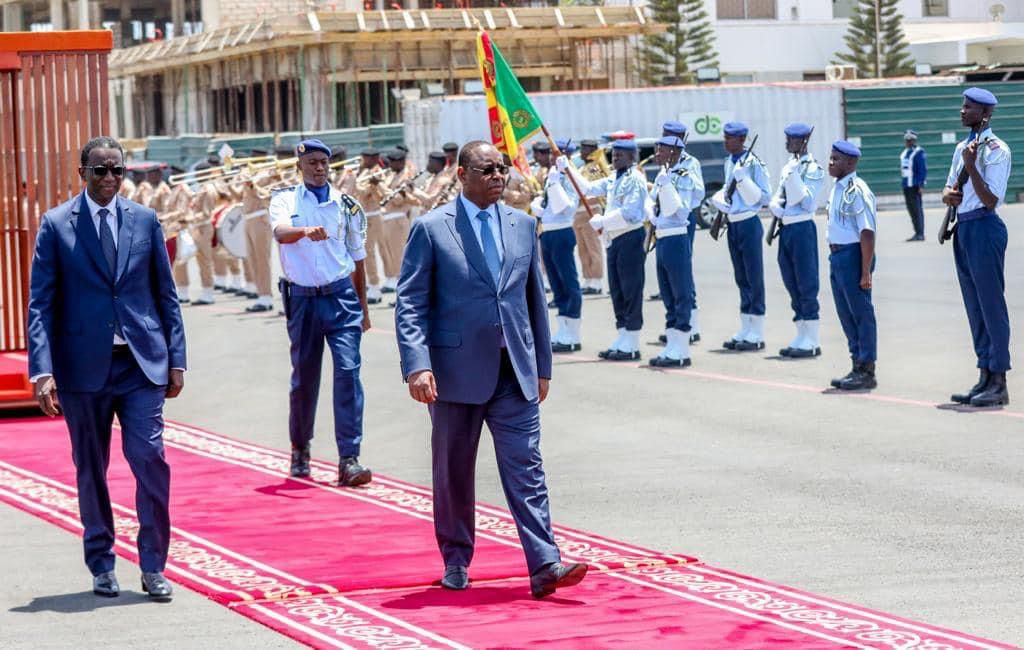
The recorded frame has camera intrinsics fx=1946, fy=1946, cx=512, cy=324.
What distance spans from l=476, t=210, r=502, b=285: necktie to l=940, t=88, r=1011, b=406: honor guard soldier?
5.97m

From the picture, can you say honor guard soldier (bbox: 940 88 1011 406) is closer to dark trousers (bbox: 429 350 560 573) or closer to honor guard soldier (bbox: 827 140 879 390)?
honor guard soldier (bbox: 827 140 879 390)

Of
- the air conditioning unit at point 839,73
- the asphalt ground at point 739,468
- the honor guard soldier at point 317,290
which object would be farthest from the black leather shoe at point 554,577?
the air conditioning unit at point 839,73

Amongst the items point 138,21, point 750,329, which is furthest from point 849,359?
point 138,21

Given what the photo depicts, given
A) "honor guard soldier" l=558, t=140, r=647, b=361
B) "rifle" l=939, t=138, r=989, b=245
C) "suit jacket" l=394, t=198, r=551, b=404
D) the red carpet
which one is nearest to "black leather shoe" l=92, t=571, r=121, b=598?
the red carpet

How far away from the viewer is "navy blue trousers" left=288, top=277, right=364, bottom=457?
11.3 meters

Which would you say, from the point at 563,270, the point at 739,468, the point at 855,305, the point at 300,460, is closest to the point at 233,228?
the point at 563,270

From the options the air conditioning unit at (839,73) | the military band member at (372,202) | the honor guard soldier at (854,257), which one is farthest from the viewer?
the air conditioning unit at (839,73)

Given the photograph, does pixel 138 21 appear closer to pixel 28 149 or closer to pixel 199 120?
pixel 199 120

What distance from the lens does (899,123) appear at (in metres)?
46.2

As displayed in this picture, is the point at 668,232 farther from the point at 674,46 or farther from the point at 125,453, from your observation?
the point at 674,46

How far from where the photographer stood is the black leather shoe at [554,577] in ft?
25.7

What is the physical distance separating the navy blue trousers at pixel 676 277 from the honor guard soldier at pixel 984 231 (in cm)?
360

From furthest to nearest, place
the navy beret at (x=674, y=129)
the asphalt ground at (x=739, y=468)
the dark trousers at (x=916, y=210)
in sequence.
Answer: the dark trousers at (x=916, y=210), the navy beret at (x=674, y=129), the asphalt ground at (x=739, y=468)

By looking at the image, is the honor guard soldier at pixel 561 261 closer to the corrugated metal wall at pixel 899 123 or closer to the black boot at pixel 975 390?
the black boot at pixel 975 390
